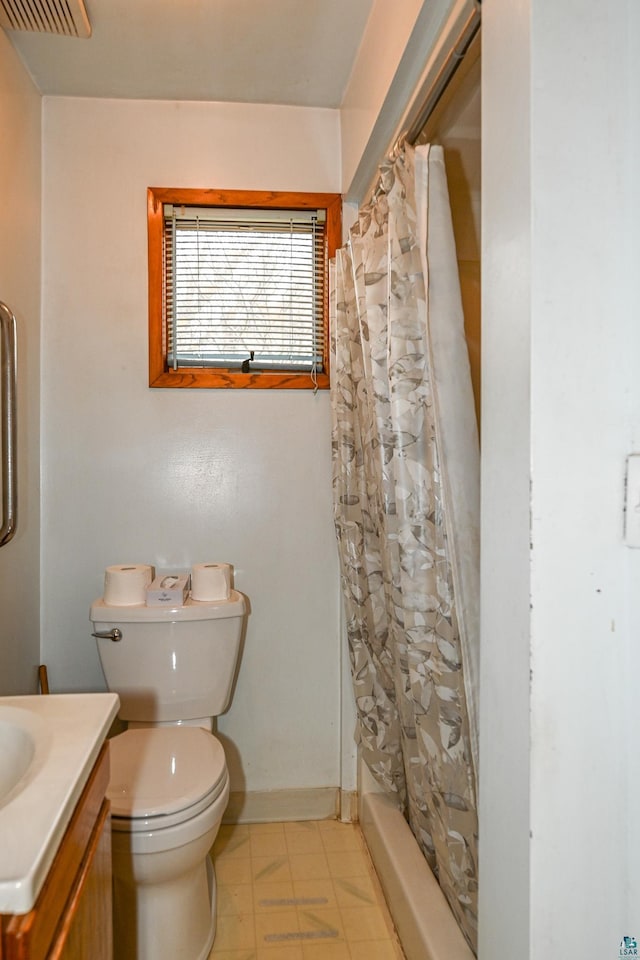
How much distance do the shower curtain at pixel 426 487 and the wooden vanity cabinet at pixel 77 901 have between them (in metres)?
0.64

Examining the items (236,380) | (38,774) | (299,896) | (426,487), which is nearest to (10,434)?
(38,774)

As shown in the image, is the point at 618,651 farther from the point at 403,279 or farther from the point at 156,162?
the point at 156,162

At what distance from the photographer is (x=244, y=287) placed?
7.48 ft

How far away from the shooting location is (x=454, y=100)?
4.90 ft

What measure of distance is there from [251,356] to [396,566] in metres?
1.09

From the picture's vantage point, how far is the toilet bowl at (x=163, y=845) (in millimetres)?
1458

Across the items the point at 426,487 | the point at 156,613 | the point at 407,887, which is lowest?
the point at 407,887

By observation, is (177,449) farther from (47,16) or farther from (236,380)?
(47,16)

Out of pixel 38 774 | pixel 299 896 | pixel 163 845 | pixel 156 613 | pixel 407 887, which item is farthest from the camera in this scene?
pixel 156 613

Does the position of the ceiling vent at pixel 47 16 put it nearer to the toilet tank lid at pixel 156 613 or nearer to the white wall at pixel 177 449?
the white wall at pixel 177 449

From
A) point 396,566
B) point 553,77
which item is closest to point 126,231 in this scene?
point 396,566

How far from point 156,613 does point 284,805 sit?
87 cm

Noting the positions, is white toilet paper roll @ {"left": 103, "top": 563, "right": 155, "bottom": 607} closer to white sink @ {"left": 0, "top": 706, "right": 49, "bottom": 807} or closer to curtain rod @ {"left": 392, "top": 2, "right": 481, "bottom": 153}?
white sink @ {"left": 0, "top": 706, "right": 49, "bottom": 807}

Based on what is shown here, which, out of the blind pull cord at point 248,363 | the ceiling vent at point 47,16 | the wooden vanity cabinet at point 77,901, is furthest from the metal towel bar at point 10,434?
the blind pull cord at point 248,363
